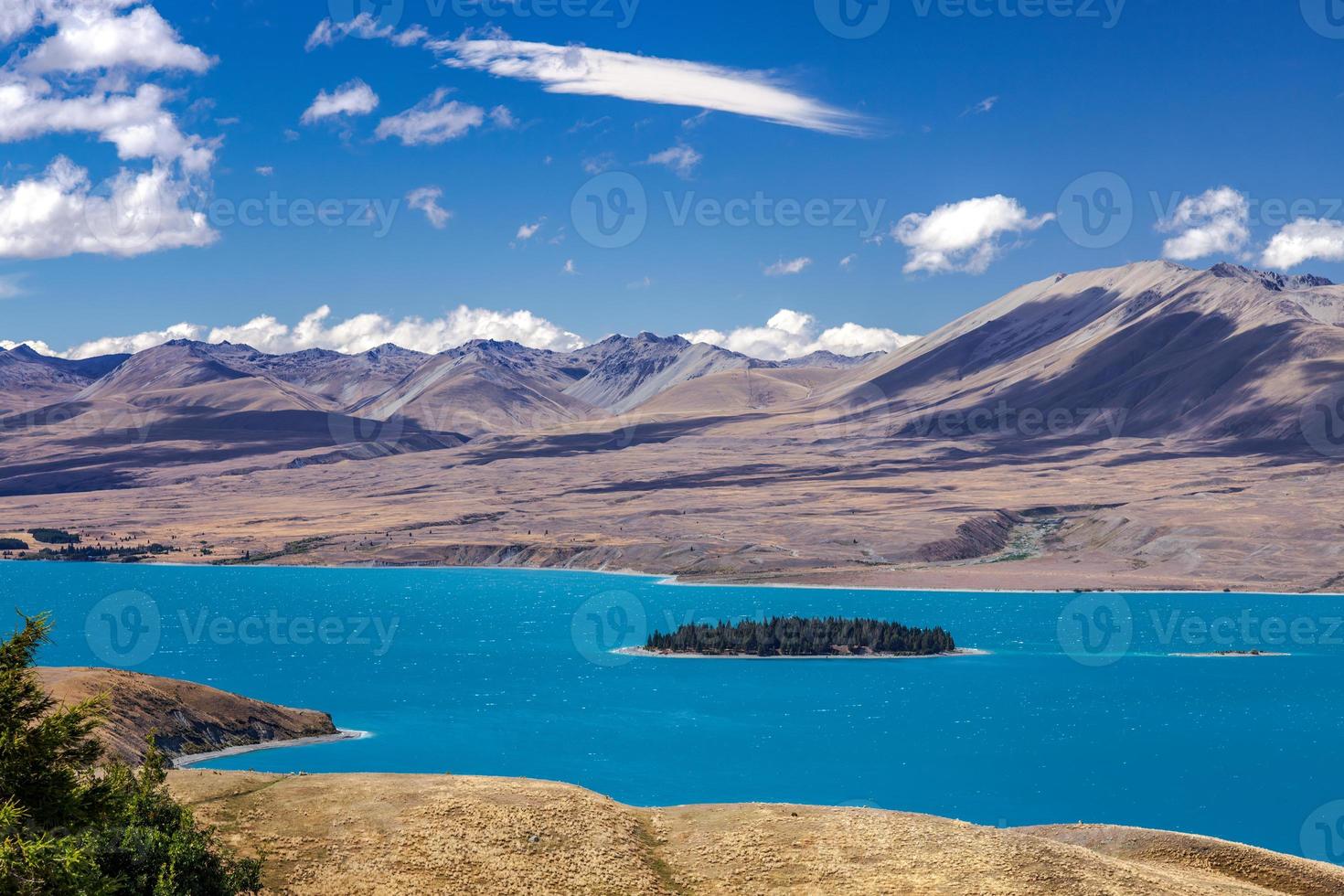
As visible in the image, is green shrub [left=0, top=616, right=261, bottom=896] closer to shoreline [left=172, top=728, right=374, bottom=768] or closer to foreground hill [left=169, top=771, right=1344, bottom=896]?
foreground hill [left=169, top=771, right=1344, bottom=896]

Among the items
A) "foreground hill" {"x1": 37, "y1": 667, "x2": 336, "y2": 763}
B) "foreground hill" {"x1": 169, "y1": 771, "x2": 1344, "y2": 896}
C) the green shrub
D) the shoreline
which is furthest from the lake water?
the green shrub

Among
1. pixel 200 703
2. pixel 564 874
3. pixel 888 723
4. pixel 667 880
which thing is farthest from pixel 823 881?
pixel 888 723

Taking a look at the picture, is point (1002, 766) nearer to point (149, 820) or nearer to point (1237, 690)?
point (1237, 690)

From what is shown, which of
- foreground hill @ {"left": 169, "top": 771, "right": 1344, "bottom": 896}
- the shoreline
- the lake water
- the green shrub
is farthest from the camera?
the lake water

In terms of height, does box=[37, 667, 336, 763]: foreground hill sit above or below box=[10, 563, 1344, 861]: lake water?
above

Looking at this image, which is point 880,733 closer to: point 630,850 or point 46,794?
point 630,850

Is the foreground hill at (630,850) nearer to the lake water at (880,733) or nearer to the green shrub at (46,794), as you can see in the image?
the green shrub at (46,794)

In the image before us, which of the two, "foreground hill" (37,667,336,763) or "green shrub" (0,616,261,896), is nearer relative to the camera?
"green shrub" (0,616,261,896)
